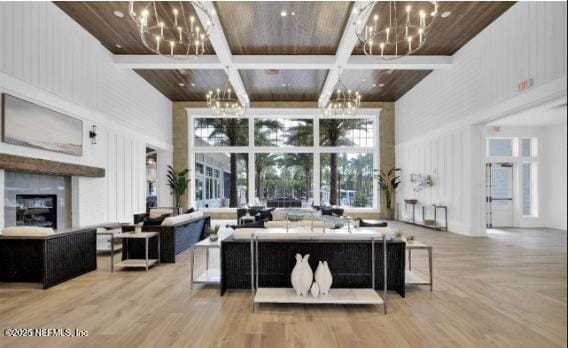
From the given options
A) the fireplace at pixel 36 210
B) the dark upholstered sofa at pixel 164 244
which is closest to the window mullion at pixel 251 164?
the dark upholstered sofa at pixel 164 244

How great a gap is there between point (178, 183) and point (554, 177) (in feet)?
39.7

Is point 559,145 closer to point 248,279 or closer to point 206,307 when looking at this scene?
point 248,279

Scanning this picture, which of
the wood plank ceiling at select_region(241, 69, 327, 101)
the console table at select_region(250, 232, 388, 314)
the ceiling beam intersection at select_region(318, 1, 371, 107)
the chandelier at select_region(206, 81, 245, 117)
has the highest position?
the wood plank ceiling at select_region(241, 69, 327, 101)

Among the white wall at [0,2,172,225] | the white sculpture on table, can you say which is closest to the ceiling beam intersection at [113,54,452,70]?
the white wall at [0,2,172,225]

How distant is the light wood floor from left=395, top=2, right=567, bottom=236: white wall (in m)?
3.19

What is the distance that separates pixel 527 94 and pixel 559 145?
4.93 m

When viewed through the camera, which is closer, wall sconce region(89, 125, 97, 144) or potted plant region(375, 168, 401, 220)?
wall sconce region(89, 125, 97, 144)

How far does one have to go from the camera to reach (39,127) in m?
5.55

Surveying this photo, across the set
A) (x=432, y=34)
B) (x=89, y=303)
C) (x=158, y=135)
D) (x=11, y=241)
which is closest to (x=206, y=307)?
(x=89, y=303)

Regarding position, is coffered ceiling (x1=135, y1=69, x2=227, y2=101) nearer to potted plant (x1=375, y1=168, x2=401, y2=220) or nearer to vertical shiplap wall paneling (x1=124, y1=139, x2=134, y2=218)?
vertical shiplap wall paneling (x1=124, y1=139, x2=134, y2=218)

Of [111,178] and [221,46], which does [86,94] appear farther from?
[221,46]

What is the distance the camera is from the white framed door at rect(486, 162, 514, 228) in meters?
9.75

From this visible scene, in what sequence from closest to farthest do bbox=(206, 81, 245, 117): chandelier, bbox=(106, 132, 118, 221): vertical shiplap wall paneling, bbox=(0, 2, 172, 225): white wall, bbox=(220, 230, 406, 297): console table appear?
bbox=(220, 230, 406, 297): console table < bbox=(0, 2, 172, 225): white wall < bbox=(106, 132, 118, 221): vertical shiplap wall paneling < bbox=(206, 81, 245, 117): chandelier

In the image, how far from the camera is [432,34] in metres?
7.05
